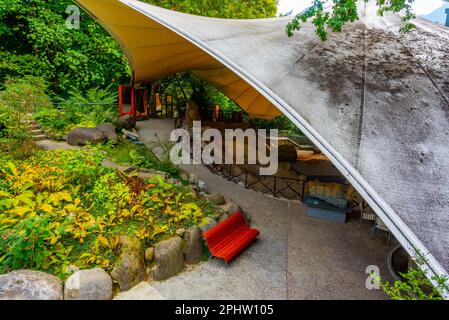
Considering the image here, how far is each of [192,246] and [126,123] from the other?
7513 mm

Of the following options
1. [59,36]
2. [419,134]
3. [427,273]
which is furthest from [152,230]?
[59,36]

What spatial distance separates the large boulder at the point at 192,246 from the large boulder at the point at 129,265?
851 millimetres

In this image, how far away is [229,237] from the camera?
623 cm

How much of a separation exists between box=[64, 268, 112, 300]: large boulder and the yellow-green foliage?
0.24 m

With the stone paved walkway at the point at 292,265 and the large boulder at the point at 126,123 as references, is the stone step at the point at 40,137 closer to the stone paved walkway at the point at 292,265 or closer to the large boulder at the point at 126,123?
the large boulder at the point at 126,123

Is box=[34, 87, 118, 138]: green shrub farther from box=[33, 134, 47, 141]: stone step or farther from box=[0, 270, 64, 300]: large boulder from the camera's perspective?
box=[0, 270, 64, 300]: large boulder

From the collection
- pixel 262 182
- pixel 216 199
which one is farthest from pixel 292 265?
pixel 262 182

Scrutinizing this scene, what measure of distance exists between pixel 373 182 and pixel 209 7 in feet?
47.8

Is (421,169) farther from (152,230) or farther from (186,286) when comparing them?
(152,230)

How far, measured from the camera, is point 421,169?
3941 millimetres

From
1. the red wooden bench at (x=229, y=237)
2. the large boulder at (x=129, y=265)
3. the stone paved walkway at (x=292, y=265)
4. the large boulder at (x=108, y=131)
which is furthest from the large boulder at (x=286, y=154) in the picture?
the large boulder at (x=129, y=265)

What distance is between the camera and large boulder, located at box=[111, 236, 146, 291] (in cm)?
473

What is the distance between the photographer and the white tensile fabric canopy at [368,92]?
11.9ft

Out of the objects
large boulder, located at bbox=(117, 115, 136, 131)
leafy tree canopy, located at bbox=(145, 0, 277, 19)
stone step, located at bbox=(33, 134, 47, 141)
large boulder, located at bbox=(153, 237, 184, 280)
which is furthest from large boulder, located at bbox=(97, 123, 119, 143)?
leafy tree canopy, located at bbox=(145, 0, 277, 19)
